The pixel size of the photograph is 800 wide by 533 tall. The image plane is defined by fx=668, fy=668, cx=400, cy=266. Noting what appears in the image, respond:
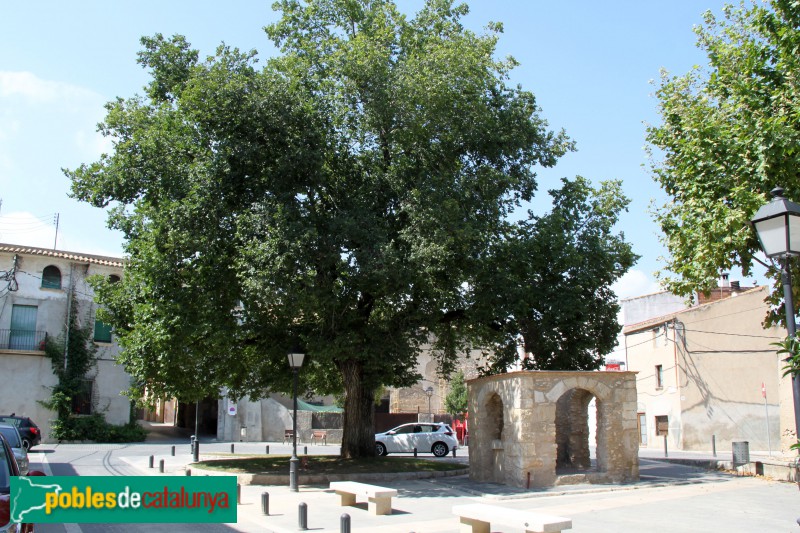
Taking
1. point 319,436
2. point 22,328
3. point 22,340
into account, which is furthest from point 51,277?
point 319,436

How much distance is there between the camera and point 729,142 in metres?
14.1

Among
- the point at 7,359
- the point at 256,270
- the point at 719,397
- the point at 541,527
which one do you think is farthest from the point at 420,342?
the point at 7,359

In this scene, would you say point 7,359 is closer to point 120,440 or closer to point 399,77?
point 120,440

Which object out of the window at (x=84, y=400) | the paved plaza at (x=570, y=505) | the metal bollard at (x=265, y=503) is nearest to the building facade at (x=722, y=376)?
the paved plaza at (x=570, y=505)

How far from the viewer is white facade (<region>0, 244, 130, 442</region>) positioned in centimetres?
3538

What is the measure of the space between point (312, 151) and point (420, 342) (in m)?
6.93

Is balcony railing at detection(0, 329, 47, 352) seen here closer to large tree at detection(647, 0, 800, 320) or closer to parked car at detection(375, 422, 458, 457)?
parked car at detection(375, 422, 458, 457)

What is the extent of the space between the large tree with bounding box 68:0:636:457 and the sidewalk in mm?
4353

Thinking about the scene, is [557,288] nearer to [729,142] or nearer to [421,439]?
[729,142]

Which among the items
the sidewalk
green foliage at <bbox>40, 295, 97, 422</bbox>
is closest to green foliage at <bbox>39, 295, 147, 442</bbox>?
green foliage at <bbox>40, 295, 97, 422</bbox>

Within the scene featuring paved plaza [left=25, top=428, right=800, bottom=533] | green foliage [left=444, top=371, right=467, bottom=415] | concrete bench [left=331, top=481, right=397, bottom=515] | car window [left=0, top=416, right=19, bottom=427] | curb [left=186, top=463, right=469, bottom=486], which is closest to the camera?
paved plaza [left=25, top=428, right=800, bottom=533]

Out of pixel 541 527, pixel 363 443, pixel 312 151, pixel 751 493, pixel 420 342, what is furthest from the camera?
pixel 363 443

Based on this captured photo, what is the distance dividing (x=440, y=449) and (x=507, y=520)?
74.0ft

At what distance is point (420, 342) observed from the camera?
21453 millimetres
